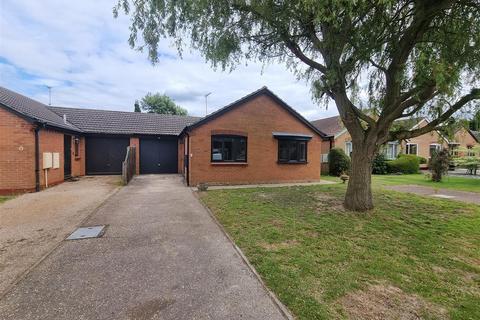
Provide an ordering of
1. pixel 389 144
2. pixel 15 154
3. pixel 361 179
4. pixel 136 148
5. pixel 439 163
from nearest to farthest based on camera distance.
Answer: pixel 361 179 → pixel 15 154 → pixel 439 163 → pixel 136 148 → pixel 389 144

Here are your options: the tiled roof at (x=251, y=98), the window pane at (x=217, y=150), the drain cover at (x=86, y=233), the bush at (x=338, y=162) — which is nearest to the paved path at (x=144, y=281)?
the drain cover at (x=86, y=233)

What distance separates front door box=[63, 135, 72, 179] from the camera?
13.3 meters

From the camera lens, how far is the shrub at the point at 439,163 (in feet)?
46.9

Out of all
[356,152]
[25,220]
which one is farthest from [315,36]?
[25,220]

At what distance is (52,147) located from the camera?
460 inches

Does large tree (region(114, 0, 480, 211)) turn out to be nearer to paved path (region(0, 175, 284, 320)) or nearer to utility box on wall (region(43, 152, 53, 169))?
paved path (region(0, 175, 284, 320))

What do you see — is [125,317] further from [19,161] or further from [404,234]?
[19,161]

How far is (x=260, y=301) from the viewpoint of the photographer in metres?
3.05

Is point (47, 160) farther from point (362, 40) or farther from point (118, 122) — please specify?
point (362, 40)

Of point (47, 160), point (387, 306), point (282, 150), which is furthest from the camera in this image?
point (282, 150)

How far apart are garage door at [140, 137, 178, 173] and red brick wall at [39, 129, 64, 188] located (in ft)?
17.2

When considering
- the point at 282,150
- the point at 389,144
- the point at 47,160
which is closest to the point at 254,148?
the point at 282,150

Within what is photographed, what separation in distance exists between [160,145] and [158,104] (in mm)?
30233

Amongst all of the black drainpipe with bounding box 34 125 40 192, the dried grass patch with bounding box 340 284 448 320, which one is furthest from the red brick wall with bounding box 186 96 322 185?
the dried grass patch with bounding box 340 284 448 320
